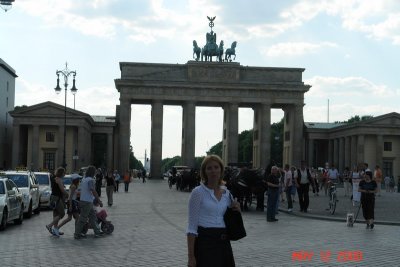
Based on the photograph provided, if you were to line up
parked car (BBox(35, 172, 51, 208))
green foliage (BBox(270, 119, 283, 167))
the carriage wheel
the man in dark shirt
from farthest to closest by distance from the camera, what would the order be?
green foliage (BBox(270, 119, 283, 167)) → parked car (BBox(35, 172, 51, 208)) → the man in dark shirt → the carriage wheel

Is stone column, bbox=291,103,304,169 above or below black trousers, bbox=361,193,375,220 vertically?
above

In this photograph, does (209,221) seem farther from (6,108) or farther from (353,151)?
(6,108)

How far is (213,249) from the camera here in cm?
693

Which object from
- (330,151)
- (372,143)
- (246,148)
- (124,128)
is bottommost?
(330,151)

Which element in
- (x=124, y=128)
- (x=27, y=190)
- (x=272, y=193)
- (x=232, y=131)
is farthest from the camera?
(x=232, y=131)

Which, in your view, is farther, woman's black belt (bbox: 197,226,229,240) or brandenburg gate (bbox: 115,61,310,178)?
brandenburg gate (bbox: 115,61,310,178)

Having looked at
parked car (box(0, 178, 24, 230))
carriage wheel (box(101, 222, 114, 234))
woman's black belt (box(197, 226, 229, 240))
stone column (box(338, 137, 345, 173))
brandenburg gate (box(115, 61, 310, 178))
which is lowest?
carriage wheel (box(101, 222, 114, 234))

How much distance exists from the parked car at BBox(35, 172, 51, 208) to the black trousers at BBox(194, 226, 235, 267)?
78.7 ft

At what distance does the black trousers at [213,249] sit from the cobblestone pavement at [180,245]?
5.42 m

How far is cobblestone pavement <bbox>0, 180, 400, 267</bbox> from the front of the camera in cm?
1280

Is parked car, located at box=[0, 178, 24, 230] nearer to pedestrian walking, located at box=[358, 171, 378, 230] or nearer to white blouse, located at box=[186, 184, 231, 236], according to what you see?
pedestrian walking, located at box=[358, 171, 378, 230]

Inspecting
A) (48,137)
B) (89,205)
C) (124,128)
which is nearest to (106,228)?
(89,205)

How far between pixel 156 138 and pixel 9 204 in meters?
75.4

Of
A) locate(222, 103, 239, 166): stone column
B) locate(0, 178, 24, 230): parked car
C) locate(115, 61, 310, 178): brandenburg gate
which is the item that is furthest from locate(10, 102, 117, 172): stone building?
locate(0, 178, 24, 230): parked car
